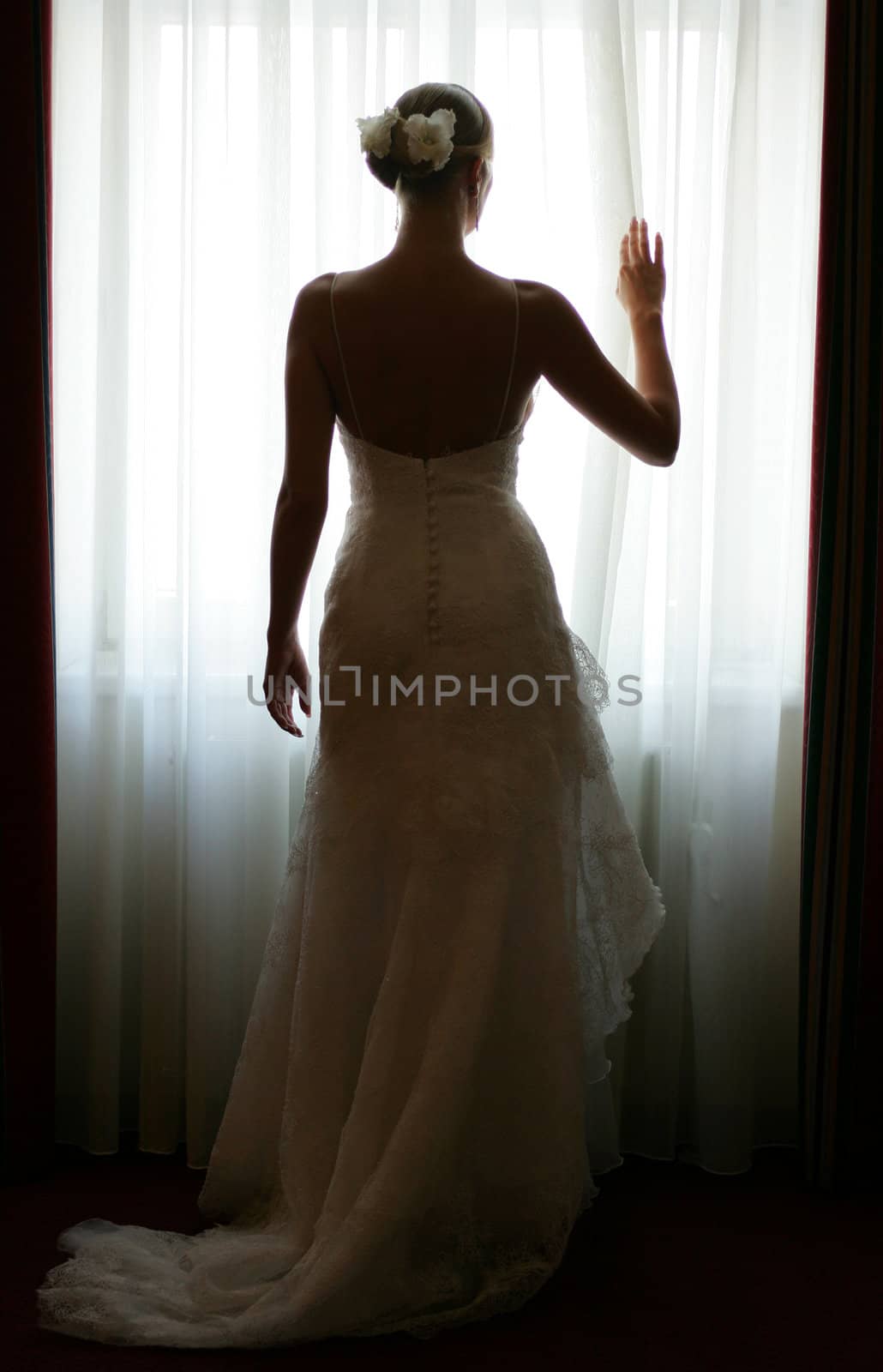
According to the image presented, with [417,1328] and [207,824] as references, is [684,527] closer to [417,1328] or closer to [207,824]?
[207,824]

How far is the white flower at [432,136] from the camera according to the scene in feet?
5.22

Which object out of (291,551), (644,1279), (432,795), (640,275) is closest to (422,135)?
(640,275)

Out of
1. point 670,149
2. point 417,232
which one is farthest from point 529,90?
point 417,232

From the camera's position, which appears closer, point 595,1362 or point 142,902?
point 595,1362

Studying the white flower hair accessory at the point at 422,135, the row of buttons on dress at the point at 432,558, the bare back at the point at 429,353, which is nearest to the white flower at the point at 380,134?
the white flower hair accessory at the point at 422,135

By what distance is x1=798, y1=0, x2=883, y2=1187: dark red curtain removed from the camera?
79.4 inches

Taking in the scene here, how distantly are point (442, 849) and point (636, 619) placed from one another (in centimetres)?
71

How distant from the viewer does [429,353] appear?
1.69m

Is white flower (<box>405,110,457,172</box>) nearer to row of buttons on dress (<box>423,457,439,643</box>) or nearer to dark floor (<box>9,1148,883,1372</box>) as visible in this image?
row of buttons on dress (<box>423,457,439,643</box>)

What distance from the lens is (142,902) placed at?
7.56 feet

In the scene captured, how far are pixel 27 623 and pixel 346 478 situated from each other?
63 centimetres

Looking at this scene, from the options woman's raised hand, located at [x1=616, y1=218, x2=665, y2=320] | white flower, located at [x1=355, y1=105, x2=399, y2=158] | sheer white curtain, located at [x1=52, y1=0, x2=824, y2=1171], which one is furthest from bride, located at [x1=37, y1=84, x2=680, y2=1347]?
sheer white curtain, located at [x1=52, y1=0, x2=824, y2=1171]

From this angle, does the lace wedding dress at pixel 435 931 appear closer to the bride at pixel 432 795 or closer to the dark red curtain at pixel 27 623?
the bride at pixel 432 795

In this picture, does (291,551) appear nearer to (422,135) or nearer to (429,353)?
(429,353)
